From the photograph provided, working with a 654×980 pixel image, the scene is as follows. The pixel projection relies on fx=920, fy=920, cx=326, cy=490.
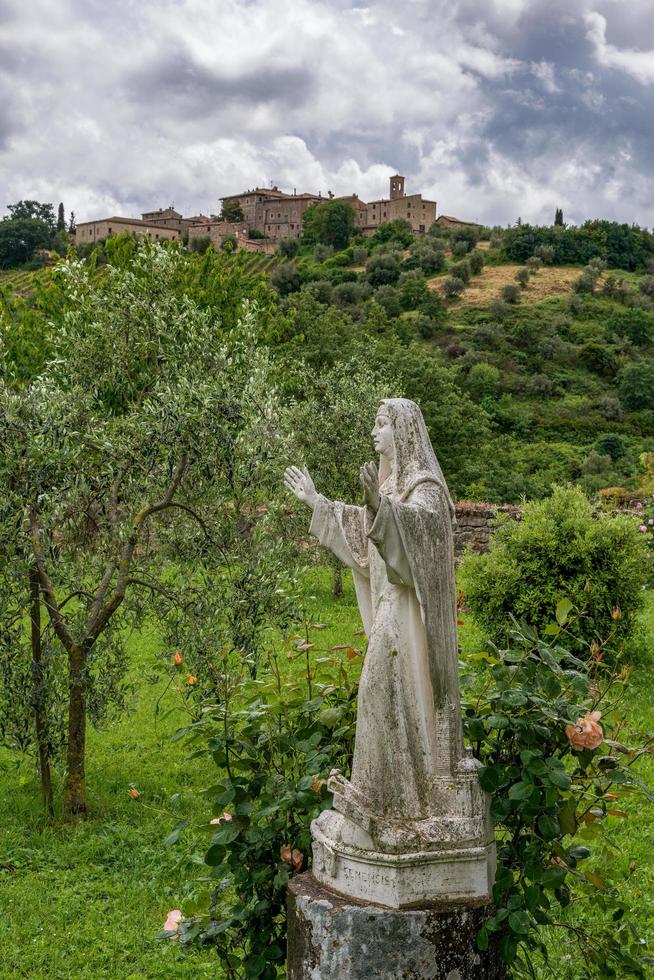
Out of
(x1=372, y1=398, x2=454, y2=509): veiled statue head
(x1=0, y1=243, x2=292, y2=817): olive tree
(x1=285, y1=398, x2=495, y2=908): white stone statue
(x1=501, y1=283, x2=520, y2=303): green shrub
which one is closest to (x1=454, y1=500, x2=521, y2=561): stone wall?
(x1=0, y1=243, x2=292, y2=817): olive tree

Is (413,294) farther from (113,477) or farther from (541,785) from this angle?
(541,785)

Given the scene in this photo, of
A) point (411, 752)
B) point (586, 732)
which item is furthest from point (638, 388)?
point (411, 752)

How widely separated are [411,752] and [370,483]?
110 centimetres

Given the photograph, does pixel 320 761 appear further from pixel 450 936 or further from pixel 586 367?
pixel 586 367

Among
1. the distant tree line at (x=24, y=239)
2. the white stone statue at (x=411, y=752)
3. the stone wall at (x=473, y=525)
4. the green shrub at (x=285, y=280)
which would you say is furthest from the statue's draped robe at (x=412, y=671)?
the distant tree line at (x=24, y=239)

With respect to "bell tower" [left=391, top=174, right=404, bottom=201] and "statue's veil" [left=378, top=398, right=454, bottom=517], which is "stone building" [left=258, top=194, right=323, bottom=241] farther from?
"statue's veil" [left=378, top=398, right=454, bottom=517]

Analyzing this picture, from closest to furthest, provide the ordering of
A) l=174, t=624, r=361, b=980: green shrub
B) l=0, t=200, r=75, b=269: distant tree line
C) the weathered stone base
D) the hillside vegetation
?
the weathered stone base < l=174, t=624, r=361, b=980: green shrub < the hillside vegetation < l=0, t=200, r=75, b=269: distant tree line

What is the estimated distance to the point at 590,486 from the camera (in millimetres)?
32906

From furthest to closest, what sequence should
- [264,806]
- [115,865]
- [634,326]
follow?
[634,326] < [115,865] < [264,806]

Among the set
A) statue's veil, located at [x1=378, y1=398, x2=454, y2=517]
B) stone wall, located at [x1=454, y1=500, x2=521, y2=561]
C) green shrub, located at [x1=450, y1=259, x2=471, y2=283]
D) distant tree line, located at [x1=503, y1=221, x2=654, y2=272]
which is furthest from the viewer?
distant tree line, located at [x1=503, y1=221, x2=654, y2=272]

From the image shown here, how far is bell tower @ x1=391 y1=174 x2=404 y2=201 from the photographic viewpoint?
→ 124 metres

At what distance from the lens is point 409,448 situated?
376 centimetres

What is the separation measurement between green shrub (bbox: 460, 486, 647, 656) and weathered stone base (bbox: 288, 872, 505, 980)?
763cm

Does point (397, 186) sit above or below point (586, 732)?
above
